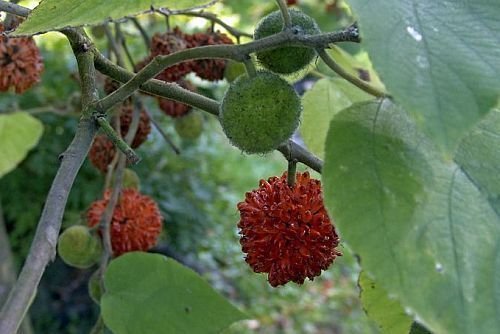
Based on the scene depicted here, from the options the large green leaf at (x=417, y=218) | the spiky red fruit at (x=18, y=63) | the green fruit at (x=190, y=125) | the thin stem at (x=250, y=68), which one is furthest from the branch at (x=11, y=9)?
the green fruit at (x=190, y=125)

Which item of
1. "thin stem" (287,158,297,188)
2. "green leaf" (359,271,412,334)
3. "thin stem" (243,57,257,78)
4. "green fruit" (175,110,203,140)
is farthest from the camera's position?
"green fruit" (175,110,203,140)

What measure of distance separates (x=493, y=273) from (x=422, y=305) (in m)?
0.10

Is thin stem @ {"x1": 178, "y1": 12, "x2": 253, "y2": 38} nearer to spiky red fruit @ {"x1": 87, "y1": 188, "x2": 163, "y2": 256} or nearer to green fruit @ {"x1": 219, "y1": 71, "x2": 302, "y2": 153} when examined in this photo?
spiky red fruit @ {"x1": 87, "y1": 188, "x2": 163, "y2": 256}

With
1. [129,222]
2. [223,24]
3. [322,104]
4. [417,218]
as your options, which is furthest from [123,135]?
[417,218]

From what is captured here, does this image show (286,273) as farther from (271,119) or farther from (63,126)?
(63,126)

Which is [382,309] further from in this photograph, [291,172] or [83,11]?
[83,11]

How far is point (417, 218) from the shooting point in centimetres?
77

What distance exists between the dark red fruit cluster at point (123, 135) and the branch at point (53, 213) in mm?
543

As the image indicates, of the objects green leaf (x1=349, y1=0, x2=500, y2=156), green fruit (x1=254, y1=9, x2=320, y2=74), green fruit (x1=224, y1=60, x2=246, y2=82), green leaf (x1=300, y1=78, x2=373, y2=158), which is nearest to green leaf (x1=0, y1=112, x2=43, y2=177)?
green fruit (x1=224, y1=60, x2=246, y2=82)

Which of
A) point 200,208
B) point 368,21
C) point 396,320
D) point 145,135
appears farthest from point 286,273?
point 200,208

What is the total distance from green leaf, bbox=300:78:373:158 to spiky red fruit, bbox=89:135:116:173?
1.41 feet

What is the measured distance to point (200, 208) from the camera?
4160mm

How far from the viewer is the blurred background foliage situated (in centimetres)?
349

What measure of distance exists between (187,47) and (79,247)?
0.48m
